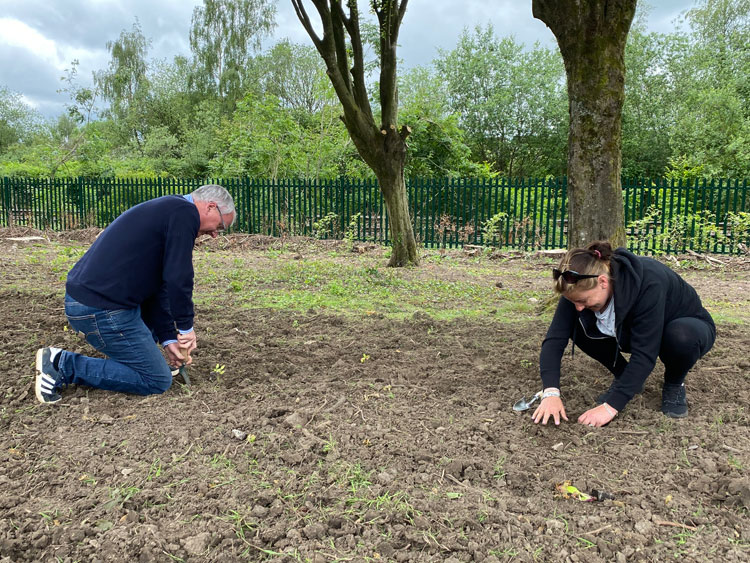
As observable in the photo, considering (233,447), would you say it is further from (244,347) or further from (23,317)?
(23,317)

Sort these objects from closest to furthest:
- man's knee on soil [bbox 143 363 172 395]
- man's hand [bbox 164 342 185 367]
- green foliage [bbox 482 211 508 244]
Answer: man's knee on soil [bbox 143 363 172 395], man's hand [bbox 164 342 185 367], green foliage [bbox 482 211 508 244]

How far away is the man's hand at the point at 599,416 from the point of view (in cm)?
298

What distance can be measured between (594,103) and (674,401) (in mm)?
2922

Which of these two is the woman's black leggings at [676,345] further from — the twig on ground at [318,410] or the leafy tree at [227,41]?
the leafy tree at [227,41]

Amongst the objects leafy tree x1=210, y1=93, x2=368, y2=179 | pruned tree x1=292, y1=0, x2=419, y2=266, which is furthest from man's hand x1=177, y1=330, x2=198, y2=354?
leafy tree x1=210, y1=93, x2=368, y2=179

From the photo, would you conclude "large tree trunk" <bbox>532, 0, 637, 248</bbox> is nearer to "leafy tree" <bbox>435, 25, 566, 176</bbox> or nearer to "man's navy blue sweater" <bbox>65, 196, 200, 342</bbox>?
"man's navy blue sweater" <bbox>65, 196, 200, 342</bbox>

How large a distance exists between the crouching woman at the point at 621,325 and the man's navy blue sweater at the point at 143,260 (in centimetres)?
209

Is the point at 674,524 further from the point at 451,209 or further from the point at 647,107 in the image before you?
the point at 647,107

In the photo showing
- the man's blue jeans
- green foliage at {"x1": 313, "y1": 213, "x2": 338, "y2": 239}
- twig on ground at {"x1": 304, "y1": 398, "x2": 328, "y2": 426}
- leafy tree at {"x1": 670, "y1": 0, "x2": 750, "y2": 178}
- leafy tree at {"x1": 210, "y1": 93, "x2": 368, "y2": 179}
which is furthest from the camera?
leafy tree at {"x1": 670, "y1": 0, "x2": 750, "y2": 178}

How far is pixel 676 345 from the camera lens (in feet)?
9.95

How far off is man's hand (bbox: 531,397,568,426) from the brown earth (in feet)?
0.25

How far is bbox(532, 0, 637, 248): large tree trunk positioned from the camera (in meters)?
4.96

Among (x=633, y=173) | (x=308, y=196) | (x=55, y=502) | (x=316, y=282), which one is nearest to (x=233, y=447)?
(x=55, y=502)

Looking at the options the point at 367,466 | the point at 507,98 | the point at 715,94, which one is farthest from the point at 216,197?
the point at 507,98
